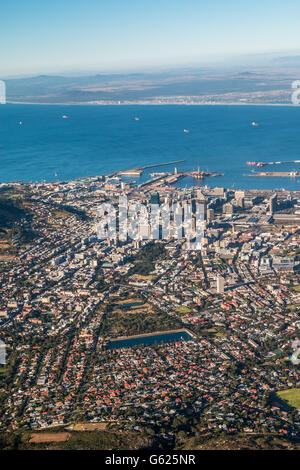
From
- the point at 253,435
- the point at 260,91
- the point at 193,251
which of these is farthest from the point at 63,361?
the point at 260,91

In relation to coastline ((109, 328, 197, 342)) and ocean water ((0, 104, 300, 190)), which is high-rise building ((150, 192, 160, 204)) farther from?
coastline ((109, 328, 197, 342))

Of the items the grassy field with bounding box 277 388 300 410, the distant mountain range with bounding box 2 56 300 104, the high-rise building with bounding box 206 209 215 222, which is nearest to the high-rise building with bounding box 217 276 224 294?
the grassy field with bounding box 277 388 300 410

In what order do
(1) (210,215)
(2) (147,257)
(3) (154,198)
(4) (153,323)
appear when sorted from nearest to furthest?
→ (4) (153,323), (2) (147,257), (1) (210,215), (3) (154,198)

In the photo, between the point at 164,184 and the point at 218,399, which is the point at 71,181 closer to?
the point at 164,184

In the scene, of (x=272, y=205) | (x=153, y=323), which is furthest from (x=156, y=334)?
(x=272, y=205)

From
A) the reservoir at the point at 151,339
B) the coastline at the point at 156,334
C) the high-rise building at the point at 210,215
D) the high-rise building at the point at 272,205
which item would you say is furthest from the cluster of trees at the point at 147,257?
the high-rise building at the point at 272,205

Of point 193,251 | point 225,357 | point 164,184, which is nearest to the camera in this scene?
point 225,357

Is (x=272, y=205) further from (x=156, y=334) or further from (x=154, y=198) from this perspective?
(x=156, y=334)
